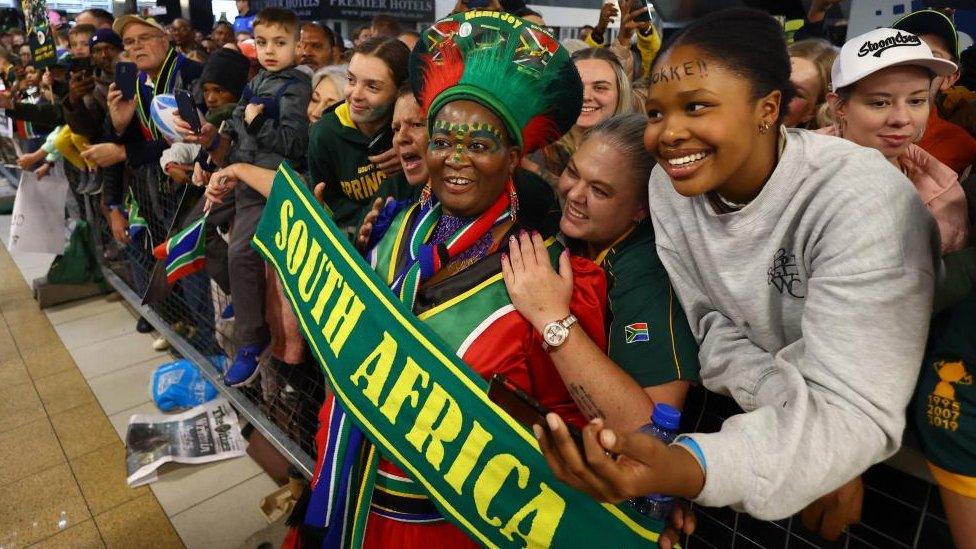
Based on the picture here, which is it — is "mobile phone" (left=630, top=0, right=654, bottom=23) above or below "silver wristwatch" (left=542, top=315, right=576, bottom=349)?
above

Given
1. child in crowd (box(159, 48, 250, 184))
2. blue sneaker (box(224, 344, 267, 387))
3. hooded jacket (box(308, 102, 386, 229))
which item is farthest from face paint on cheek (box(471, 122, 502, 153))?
child in crowd (box(159, 48, 250, 184))

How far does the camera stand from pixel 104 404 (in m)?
2.94

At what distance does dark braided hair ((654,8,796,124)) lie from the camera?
2.75 feet

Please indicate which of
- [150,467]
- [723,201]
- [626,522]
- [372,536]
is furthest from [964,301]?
[150,467]

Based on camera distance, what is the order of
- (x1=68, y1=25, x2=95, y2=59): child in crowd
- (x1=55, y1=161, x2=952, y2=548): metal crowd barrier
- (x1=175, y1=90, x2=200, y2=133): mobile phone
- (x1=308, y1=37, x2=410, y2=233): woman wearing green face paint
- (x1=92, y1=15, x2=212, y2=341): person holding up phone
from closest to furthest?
1. (x1=55, y1=161, x2=952, y2=548): metal crowd barrier
2. (x1=308, y1=37, x2=410, y2=233): woman wearing green face paint
3. (x1=175, y1=90, x2=200, y2=133): mobile phone
4. (x1=92, y1=15, x2=212, y2=341): person holding up phone
5. (x1=68, y1=25, x2=95, y2=59): child in crowd

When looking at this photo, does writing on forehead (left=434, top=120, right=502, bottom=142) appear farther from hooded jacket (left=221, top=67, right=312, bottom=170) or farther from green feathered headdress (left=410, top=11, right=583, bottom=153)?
hooded jacket (left=221, top=67, right=312, bottom=170)

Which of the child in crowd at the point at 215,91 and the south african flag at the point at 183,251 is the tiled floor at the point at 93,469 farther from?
the child in crowd at the point at 215,91

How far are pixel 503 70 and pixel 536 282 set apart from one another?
16.2 inches

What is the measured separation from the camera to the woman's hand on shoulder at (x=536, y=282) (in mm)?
1021

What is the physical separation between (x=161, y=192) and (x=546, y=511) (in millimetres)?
2859

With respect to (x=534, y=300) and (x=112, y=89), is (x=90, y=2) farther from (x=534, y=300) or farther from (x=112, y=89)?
(x=534, y=300)

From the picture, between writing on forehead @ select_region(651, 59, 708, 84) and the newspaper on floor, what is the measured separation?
2493 millimetres

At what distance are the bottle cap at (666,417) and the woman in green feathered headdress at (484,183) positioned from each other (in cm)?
35

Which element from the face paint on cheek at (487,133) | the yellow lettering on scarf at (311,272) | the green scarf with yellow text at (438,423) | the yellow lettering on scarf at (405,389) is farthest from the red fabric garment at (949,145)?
the yellow lettering on scarf at (311,272)
